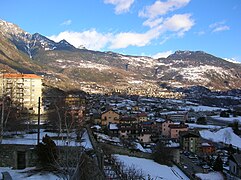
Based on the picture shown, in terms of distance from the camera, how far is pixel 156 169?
20.0m

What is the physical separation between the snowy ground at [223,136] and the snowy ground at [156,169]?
1312 inches

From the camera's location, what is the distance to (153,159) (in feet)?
78.2

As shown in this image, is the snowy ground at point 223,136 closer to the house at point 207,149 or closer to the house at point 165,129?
the house at point 165,129

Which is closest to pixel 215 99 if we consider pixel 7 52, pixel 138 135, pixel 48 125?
pixel 7 52

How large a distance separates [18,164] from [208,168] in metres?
21.6

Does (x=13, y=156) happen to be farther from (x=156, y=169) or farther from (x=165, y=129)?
(x=165, y=129)

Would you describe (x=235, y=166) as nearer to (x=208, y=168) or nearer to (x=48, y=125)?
(x=208, y=168)

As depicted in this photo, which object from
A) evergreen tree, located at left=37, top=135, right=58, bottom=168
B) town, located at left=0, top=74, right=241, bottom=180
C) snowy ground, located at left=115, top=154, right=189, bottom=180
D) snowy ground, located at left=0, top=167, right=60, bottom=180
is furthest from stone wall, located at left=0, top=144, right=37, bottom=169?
snowy ground, located at left=115, top=154, right=189, bottom=180

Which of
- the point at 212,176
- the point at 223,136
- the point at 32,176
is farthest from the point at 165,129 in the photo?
the point at 32,176

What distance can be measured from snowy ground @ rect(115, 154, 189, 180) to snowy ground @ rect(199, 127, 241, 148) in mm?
33316

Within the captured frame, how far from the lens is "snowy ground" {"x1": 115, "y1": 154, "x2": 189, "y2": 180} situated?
60.0ft

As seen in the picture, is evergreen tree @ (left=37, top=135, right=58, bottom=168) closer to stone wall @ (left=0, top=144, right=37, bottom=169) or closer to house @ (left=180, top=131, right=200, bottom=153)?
stone wall @ (left=0, top=144, right=37, bottom=169)

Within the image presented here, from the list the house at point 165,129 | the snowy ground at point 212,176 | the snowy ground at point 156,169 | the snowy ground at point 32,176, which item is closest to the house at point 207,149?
the house at point 165,129

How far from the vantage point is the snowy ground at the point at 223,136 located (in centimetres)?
5312
